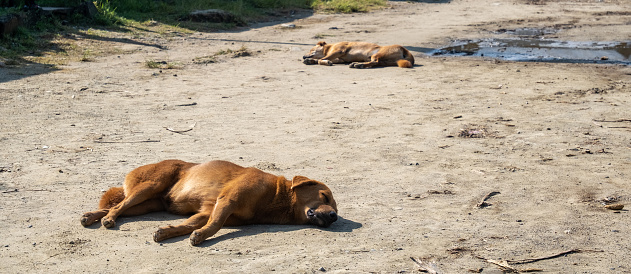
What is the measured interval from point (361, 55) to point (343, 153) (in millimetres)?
6746

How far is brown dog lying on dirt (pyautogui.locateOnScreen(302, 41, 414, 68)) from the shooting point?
12.8 meters

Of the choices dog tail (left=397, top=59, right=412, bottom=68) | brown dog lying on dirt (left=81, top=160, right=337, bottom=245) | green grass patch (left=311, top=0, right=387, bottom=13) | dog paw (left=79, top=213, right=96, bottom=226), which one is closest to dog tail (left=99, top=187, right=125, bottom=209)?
brown dog lying on dirt (left=81, top=160, right=337, bottom=245)

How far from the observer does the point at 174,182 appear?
5.12 metres

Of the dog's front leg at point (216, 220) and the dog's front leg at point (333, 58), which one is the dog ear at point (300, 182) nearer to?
the dog's front leg at point (216, 220)

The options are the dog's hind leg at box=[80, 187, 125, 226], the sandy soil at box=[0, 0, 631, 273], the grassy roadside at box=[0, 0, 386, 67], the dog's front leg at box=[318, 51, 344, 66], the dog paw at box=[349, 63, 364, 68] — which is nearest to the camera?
the sandy soil at box=[0, 0, 631, 273]

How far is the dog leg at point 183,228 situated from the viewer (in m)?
4.39

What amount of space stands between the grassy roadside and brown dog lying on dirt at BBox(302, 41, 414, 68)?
167 inches

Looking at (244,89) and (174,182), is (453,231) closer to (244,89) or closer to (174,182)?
(174,182)

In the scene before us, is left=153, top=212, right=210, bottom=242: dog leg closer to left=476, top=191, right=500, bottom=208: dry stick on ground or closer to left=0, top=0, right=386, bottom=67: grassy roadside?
left=476, top=191, right=500, bottom=208: dry stick on ground

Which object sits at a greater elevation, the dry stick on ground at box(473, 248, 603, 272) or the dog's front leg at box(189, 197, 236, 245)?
the dog's front leg at box(189, 197, 236, 245)

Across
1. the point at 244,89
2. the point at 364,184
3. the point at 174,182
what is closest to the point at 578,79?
the point at 244,89

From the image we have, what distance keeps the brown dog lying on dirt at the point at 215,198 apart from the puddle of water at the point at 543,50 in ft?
32.3

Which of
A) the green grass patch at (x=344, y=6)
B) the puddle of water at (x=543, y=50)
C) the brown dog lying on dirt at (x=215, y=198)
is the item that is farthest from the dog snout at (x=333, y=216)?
the green grass patch at (x=344, y=6)

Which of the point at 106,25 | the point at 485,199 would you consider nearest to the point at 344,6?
the point at 106,25
